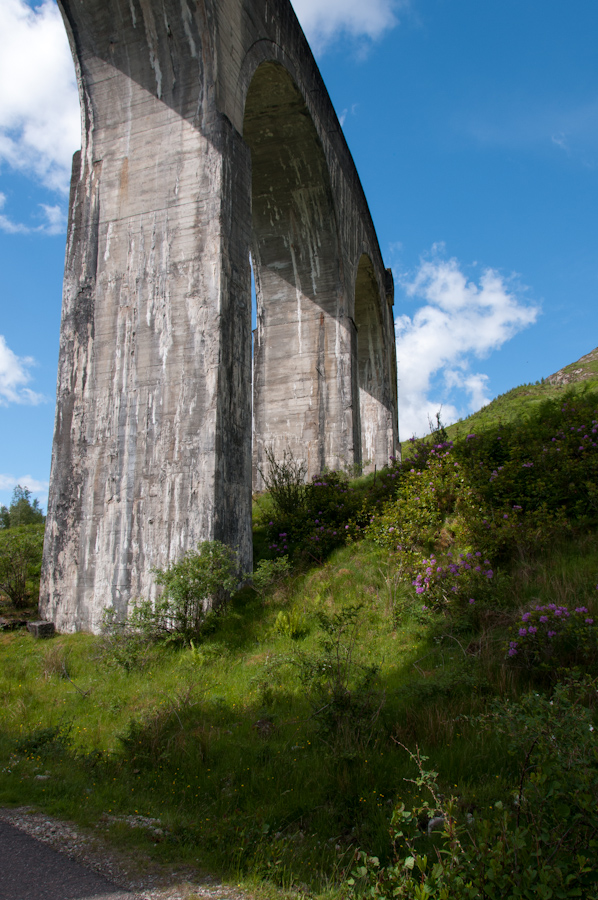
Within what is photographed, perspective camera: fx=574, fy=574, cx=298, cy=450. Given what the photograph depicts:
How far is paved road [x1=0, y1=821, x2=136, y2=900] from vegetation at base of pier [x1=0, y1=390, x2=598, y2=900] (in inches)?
10.4

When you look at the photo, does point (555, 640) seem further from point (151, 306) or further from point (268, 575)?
point (151, 306)

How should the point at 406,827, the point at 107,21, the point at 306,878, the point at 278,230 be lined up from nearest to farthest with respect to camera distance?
1. the point at 306,878
2. the point at 406,827
3. the point at 107,21
4. the point at 278,230

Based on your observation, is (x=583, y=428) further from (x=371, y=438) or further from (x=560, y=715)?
(x=371, y=438)

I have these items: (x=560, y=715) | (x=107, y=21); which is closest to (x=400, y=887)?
(x=560, y=715)

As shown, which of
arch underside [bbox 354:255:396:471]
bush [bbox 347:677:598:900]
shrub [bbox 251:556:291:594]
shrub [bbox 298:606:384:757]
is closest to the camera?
bush [bbox 347:677:598:900]

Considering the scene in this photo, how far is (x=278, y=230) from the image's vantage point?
41.9ft

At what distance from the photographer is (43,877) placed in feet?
7.69

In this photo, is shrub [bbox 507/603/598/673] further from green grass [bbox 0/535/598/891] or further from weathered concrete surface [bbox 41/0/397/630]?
weathered concrete surface [bbox 41/0/397/630]

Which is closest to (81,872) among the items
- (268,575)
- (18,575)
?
(268,575)

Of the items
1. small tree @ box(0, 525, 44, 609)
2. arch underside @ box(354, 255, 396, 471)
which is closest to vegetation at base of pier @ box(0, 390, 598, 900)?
small tree @ box(0, 525, 44, 609)

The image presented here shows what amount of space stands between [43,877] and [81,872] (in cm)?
15

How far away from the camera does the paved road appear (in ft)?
7.34

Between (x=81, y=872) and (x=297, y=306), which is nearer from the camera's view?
(x=81, y=872)

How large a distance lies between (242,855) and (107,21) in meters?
9.00
